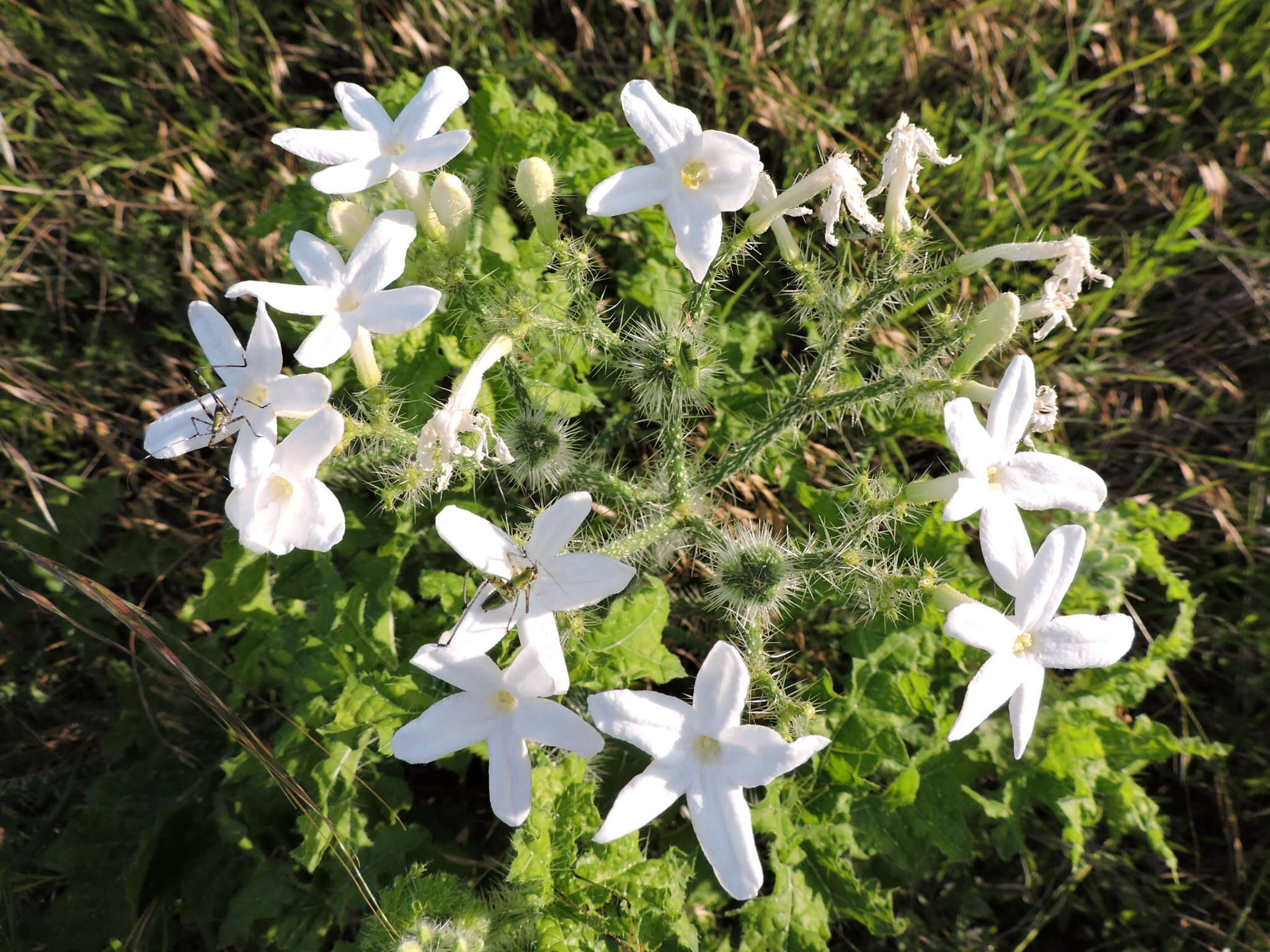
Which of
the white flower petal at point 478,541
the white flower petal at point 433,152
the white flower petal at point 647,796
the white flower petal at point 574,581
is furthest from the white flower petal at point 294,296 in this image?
the white flower petal at point 647,796

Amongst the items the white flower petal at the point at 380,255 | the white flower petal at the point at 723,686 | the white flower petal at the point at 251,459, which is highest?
the white flower petal at the point at 380,255

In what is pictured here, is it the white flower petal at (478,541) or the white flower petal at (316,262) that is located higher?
the white flower petal at (316,262)

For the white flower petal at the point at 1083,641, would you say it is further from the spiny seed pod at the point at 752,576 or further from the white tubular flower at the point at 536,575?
the white tubular flower at the point at 536,575

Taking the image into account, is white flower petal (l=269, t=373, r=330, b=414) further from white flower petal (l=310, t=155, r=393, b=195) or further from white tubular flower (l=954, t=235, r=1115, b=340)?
white tubular flower (l=954, t=235, r=1115, b=340)

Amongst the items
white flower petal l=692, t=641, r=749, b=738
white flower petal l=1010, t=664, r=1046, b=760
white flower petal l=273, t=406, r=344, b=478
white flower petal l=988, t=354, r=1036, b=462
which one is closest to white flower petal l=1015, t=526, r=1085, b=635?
white flower petal l=1010, t=664, r=1046, b=760

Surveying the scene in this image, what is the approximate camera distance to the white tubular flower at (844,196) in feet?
8.19

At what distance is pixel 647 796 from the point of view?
223cm

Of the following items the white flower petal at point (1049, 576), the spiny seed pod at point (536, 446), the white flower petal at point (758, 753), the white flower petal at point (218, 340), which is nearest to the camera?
the white flower petal at point (758, 753)

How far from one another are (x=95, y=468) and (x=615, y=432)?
2.82 metres

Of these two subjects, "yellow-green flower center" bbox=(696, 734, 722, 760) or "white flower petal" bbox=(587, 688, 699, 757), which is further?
"yellow-green flower center" bbox=(696, 734, 722, 760)

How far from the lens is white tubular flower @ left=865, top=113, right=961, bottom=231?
2.51m

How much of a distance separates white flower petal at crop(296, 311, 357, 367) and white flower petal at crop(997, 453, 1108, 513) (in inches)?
74.2

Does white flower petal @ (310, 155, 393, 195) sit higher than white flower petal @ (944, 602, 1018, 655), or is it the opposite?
white flower petal @ (310, 155, 393, 195)

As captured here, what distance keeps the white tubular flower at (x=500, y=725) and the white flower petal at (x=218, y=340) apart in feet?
3.34
